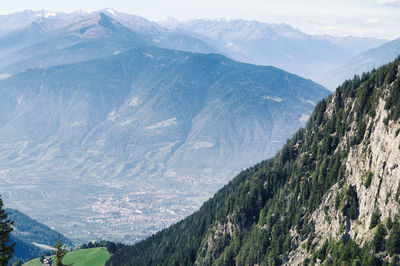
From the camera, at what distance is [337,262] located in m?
96.9

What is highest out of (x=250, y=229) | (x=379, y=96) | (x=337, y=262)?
(x=379, y=96)

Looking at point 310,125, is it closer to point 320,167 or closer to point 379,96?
point 320,167

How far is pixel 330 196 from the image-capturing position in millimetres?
113438

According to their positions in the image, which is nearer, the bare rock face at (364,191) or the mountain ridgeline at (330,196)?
the bare rock face at (364,191)

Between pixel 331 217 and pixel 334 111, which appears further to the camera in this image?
pixel 334 111

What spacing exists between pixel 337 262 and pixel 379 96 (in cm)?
3723

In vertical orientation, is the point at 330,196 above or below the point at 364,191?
below

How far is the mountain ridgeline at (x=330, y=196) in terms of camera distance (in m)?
95.1

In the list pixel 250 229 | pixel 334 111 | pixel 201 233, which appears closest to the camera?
pixel 334 111

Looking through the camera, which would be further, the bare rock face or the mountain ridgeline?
the mountain ridgeline

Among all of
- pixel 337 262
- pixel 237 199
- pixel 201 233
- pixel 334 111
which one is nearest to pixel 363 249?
pixel 337 262

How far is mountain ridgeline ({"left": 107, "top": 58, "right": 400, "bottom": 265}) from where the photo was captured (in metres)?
95.1

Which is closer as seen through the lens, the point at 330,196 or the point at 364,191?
the point at 364,191

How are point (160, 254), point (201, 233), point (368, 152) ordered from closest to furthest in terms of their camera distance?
point (368, 152) → point (201, 233) → point (160, 254)
